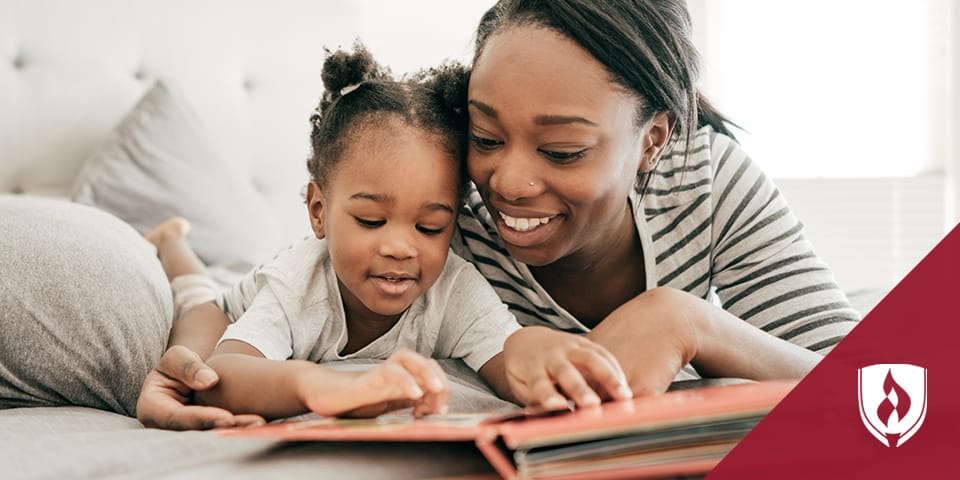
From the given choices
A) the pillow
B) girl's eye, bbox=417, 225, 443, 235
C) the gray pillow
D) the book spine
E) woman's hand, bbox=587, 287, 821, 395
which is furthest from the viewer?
the pillow

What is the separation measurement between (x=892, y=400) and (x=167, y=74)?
67.8 inches

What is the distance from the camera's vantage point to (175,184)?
1844 millimetres

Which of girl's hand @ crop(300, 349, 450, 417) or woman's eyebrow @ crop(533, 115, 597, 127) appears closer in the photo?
girl's hand @ crop(300, 349, 450, 417)

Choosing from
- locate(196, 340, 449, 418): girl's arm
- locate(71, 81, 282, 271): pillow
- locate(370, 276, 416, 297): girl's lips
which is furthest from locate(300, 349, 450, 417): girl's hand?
locate(71, 81, 282, 271): pillow

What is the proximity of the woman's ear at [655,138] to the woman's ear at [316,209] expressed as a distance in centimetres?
40

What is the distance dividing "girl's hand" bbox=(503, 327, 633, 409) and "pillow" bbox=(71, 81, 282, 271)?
3.87ft

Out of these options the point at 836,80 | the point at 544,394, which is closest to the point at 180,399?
the point at 544,394

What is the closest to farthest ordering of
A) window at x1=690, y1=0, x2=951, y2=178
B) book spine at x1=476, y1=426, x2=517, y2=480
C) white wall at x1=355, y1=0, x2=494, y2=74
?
book spine at x1=476, y1=426, x2=517, y2=480, white wall at x1=355, y1=0, x2=494, y2=74, window at x1=690, y1=0, x2=951, y2=178

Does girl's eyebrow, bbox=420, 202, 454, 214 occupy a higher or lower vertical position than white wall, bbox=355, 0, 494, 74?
lower

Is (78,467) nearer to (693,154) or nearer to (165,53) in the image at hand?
(693,154)

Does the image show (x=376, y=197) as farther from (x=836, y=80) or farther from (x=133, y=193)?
(x=836, y=80)

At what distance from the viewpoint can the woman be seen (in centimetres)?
86

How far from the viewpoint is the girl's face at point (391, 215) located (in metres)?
1.04

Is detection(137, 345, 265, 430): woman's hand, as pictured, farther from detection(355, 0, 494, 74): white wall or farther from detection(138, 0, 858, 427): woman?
detection(355, 0, 494, 74): white wall
